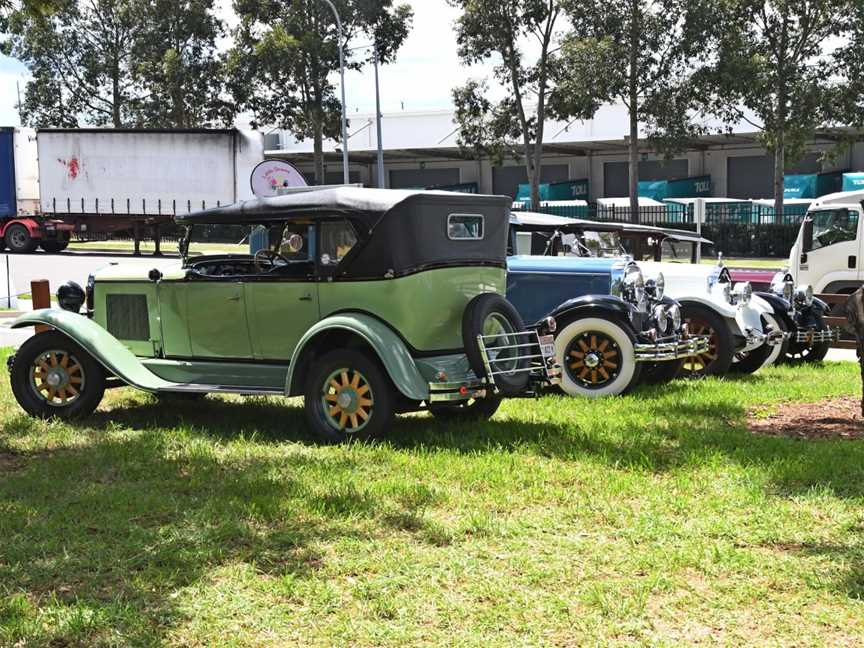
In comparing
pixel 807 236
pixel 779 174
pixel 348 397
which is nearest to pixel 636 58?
pixel 779 174

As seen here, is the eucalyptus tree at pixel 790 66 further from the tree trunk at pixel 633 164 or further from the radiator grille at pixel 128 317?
the radiator grille at pixel 128 317

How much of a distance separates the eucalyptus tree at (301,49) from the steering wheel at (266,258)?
29.3m

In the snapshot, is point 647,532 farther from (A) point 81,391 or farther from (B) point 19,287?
(B) point 19,287

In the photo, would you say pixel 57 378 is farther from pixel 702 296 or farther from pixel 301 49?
pixel 301 49

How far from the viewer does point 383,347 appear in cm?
686

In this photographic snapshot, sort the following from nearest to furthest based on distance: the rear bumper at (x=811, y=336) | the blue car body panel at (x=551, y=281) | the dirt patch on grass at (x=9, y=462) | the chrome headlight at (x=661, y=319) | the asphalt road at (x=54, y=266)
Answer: the dirt patch on grass at (x=9, y=462)
the chrome headlight at (x=661, y=319)
the blue car body panel at (x=551, y=281)
the rear bumper at (x=811, y=336)
the asphalt road at (x=54, y=266)

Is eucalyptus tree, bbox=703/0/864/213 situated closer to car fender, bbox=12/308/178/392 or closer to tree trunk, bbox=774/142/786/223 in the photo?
tree trunk, bbox=774/142/786/223

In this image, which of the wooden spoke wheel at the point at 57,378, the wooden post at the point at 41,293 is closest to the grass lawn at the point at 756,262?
the wooden post at the point at 41,293

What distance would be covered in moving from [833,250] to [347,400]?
1169 centimetres

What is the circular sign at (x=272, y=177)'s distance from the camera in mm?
14242

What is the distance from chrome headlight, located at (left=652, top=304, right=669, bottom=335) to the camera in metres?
9.73

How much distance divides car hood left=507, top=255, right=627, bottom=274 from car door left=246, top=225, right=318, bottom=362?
3.19m

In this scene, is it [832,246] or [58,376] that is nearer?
[58,376]

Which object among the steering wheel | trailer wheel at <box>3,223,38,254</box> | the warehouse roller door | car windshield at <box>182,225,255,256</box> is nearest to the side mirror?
car windshield at <box>182,225,255,256</box>
